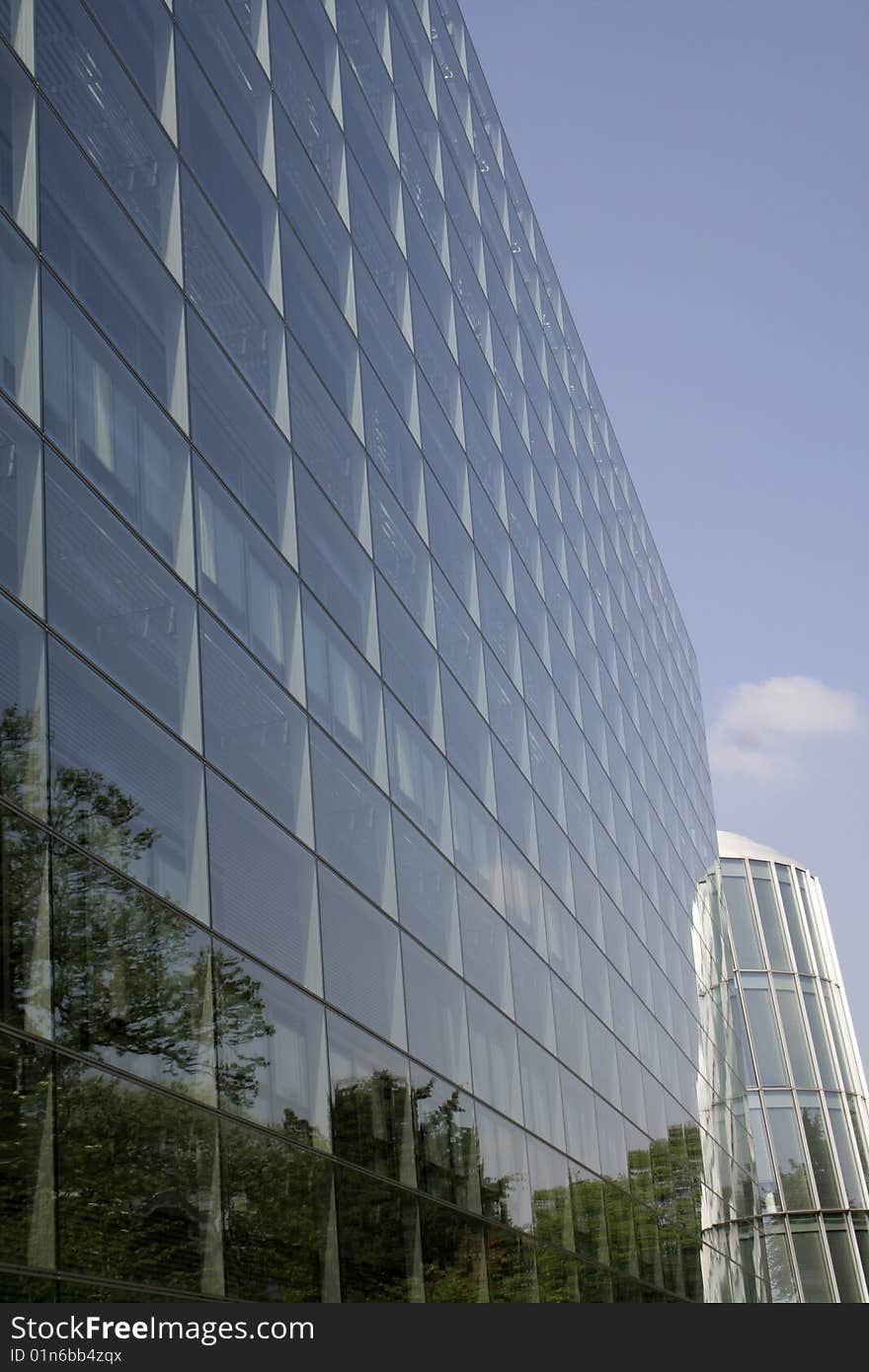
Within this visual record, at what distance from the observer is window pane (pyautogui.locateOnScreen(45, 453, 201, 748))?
508 inches

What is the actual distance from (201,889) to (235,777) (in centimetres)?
159

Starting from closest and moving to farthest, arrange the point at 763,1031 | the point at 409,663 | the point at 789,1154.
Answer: the point at 409,663 → the point at 789,1154 → the point at 763,1031

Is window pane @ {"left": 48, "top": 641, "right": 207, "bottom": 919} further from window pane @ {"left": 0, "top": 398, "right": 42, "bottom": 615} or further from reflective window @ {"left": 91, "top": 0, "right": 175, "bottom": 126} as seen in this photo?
reflective window @ {"left": 91, "top": 0, "right": 175, "bottom": 126}

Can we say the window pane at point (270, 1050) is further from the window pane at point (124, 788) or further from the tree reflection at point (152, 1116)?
the window pane at point (124, 788)

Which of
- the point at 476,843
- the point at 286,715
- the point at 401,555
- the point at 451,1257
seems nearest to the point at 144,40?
the point at 286,715

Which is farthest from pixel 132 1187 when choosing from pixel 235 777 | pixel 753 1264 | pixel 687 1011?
pixel 753 1264

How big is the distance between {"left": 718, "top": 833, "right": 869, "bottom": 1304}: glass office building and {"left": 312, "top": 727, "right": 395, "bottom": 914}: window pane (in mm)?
28362

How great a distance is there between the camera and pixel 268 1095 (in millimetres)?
14539

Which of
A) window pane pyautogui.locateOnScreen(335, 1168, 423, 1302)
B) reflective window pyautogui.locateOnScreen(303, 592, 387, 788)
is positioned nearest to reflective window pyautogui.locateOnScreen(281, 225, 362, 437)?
reflective window pyautogui.locateOnScreen(303, 592, 387, 788)

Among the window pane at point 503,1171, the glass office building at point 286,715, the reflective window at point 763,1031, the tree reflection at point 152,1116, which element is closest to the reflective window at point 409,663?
the glass office building at point 286,715

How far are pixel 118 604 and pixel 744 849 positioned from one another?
45.7 meters

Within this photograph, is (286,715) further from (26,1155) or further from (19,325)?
(26,1155)

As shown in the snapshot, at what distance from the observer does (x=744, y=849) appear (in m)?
56.7

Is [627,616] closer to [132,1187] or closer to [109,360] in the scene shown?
[109,360]
